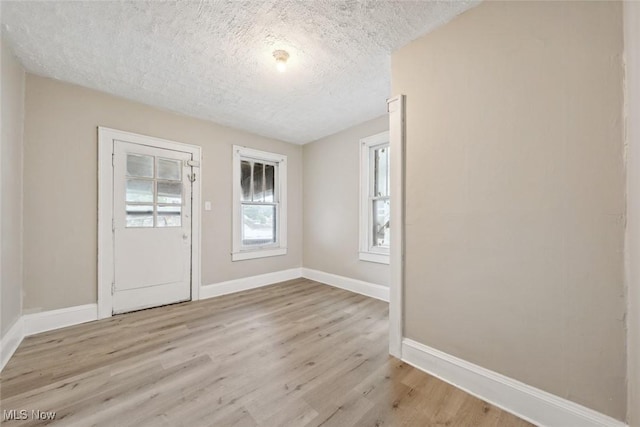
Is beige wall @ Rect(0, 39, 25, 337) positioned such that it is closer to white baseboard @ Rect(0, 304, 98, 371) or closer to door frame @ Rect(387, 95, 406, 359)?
white baseboard @ Rect(0, 304, 98, 371)

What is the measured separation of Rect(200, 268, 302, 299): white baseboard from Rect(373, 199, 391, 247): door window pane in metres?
1.70

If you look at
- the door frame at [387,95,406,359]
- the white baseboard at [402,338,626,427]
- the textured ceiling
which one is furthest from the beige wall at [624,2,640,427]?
the door frame at [387,95,406,359]

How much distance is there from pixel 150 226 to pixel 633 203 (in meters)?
3.96

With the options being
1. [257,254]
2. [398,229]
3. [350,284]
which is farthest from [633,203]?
[257,254]

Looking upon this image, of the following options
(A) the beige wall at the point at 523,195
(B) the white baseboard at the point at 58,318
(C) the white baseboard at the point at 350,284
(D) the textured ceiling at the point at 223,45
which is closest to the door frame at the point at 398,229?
(A) the beige wall at the point at 523,195

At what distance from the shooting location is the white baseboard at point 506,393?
1205 mm

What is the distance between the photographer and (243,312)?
286 cm

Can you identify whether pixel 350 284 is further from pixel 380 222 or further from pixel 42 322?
pixel 42 322

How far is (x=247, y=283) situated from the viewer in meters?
3.81

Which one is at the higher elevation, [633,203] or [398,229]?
[633,203]

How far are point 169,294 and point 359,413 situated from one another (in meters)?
2.76

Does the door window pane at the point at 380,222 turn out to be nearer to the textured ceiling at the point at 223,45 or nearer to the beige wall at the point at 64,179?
the textured ceiling at the point at 223,45

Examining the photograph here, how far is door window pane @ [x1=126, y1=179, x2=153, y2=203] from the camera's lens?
2.87 metres

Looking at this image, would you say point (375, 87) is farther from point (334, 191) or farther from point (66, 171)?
point (66, 171)
